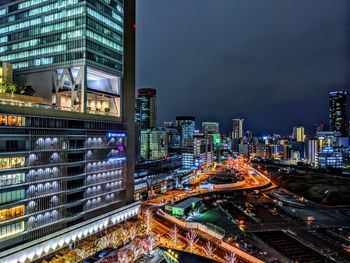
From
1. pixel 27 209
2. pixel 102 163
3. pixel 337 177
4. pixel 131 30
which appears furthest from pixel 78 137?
pixel 337 177

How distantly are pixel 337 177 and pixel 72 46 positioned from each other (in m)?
160

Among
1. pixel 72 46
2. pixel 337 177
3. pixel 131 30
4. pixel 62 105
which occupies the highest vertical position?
pixel 131 30

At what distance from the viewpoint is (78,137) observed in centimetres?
5991

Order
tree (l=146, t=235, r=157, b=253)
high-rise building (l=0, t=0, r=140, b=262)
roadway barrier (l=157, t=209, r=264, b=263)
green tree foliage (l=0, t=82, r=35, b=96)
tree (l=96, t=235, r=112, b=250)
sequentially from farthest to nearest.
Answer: green tree foliage (l=0, t=82, r=35, b=96) → tree (l=96, t=235, r=112, b=250) → tree (l=146, t=235, r=157, b=253) → roadway barrier (l=157, t=209, r=264, b=263) → high-rise building (l=0, t=0, r=140, b=262)

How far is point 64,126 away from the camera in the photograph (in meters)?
55.9

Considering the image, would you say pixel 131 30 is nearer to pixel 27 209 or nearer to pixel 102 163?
pixel 102 163

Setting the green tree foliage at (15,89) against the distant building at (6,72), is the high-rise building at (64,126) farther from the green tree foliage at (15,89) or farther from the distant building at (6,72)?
the distant building at (6,72)

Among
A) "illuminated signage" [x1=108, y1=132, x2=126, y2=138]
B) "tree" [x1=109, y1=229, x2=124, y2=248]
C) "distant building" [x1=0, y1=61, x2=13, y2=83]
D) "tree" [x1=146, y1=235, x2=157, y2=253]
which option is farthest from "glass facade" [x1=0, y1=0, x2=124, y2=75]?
"tree" [x1=146, y1=235, x2=157, y2=253]

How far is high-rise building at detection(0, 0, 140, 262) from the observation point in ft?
156

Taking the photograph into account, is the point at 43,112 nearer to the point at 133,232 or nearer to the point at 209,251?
the point at 133,232

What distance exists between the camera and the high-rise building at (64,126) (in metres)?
47.6

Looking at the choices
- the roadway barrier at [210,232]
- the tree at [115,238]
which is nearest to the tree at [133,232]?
the tree at [115,238]

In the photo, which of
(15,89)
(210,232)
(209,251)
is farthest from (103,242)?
(15,89)

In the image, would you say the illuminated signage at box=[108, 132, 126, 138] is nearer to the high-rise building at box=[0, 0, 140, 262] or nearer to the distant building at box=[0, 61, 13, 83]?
the high-rise building at box=[0, 0, 140, 262]
